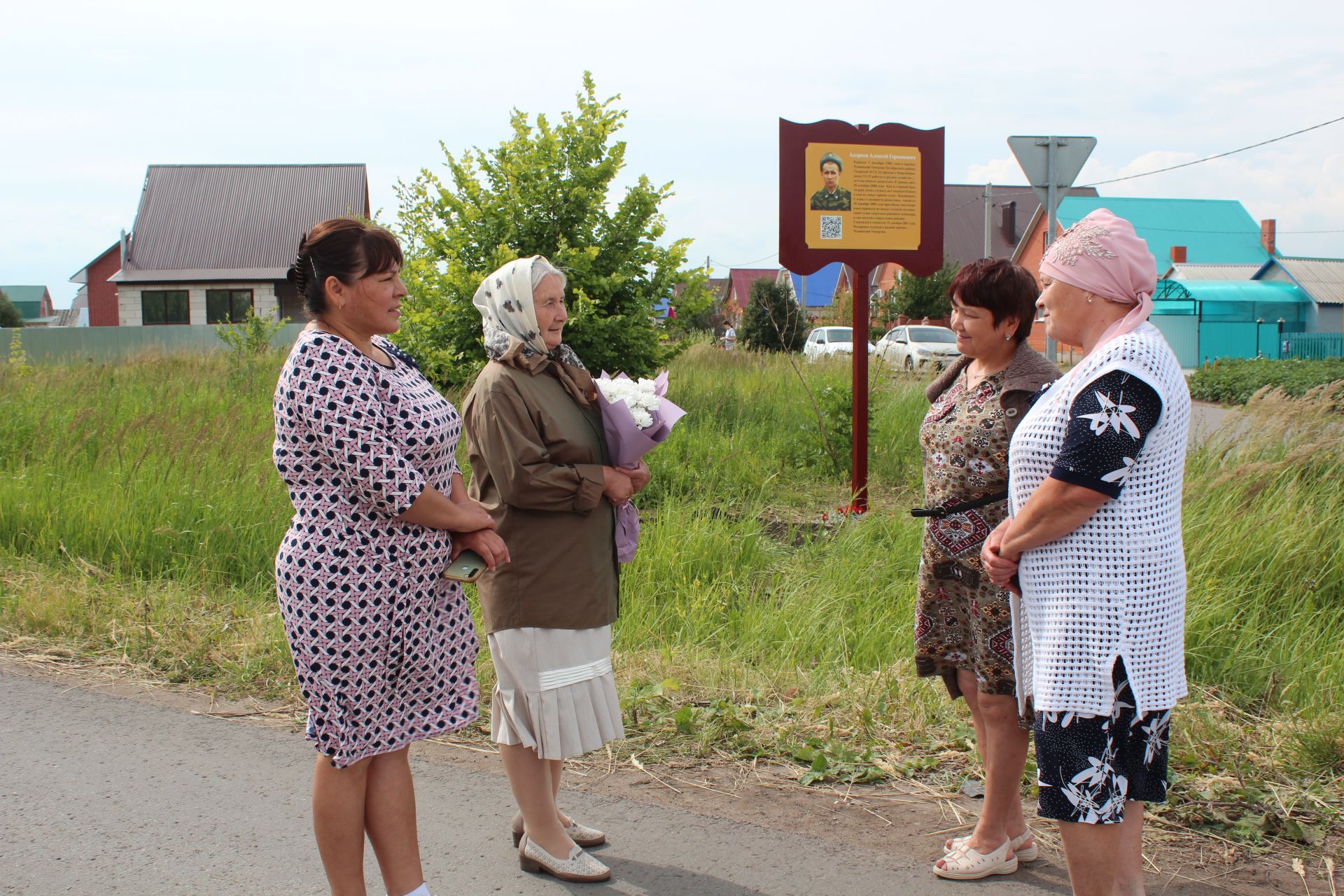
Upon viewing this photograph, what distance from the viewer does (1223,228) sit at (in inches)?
1750

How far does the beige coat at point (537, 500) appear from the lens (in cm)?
312

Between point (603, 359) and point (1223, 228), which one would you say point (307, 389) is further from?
point (1223, 228)

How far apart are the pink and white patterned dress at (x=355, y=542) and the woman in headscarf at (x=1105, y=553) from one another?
1498mm

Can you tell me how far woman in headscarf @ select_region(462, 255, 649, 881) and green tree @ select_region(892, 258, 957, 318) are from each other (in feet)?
118

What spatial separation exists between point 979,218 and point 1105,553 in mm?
58643

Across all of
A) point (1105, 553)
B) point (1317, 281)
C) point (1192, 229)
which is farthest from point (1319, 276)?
point (1105, 553)

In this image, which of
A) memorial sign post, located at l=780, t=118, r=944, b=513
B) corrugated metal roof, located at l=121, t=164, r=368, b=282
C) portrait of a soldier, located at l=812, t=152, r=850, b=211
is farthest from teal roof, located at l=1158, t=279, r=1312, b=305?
portrait of a soldier, located at l=812, t=152, r=850, b=211

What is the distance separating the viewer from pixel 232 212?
3988 cm

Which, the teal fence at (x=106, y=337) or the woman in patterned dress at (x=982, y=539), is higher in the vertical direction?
the teal fence at (x=106, y=337)

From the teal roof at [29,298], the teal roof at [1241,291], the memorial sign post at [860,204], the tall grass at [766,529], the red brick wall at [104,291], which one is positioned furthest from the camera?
the teal roof at [29,298]

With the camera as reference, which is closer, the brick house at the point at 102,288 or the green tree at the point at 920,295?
the green tree at the point at 920,295

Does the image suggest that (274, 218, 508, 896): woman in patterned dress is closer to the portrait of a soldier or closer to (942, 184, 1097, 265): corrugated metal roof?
the portrait of a soldier

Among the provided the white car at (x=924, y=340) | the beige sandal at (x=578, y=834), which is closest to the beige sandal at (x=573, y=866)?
the beige sandal at (x=578, y=834)

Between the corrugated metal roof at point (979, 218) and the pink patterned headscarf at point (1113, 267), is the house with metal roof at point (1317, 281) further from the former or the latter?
the pink patterned headscarf at point (1113, 267)
